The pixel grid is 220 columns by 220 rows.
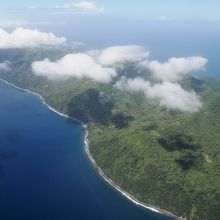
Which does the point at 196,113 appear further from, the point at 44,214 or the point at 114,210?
the point at 44,214

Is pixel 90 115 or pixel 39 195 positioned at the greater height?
pixel 39 195

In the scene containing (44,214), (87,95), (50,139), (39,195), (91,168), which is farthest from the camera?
(87,95)

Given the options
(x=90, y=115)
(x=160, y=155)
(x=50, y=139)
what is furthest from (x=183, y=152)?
(x=90, y=115)

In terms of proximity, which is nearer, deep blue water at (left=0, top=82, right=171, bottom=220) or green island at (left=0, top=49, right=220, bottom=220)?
deep blue water at (left=0, top=82, right=171, bottom=220)

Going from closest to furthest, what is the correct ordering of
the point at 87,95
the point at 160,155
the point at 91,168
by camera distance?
the point at 160,155, the point at 91,168, the point at 87,95

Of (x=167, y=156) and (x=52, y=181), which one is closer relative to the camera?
(x=52, y=181)

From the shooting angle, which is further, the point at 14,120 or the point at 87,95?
the point at 87,95

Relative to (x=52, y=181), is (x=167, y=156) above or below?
above

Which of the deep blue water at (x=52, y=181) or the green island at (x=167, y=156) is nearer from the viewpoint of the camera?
the deep blue water at (x=52, y=181)
